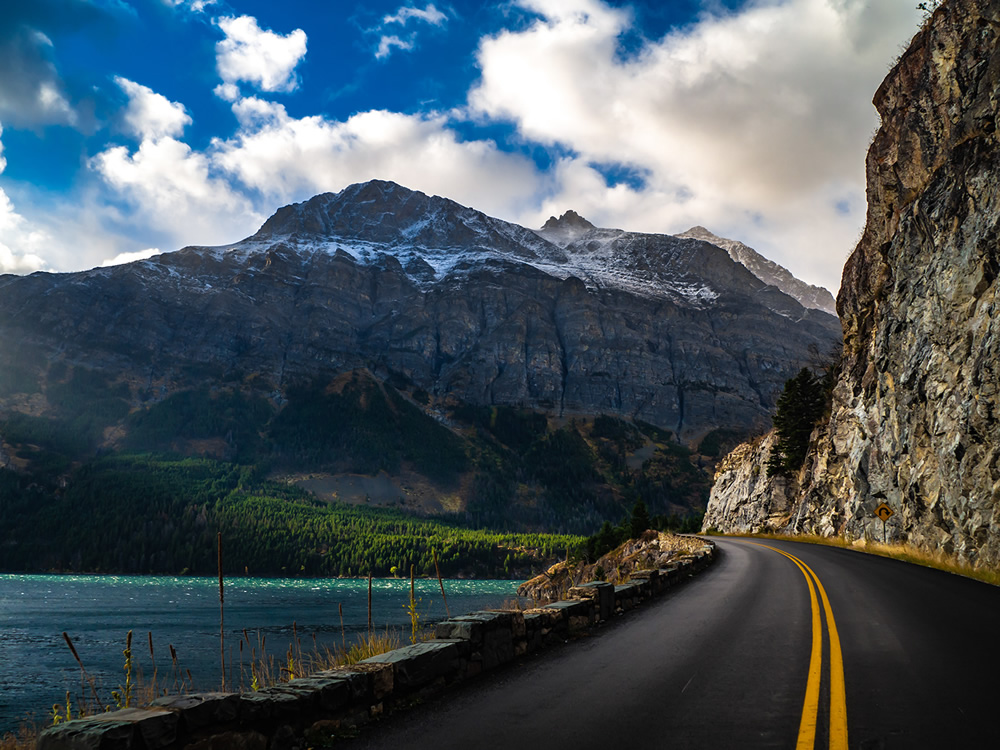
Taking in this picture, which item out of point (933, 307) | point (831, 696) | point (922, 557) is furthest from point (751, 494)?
point (831, 696)

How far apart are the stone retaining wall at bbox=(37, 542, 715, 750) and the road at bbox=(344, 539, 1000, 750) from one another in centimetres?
30

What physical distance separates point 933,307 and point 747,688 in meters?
28.3

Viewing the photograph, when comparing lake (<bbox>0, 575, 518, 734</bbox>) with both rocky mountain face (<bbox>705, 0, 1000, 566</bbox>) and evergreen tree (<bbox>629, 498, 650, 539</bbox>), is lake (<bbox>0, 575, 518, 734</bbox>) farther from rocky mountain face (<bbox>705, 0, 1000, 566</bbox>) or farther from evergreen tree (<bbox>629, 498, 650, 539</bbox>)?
evergreen tree (<bbox>629, 498, 650, 539</bbox>)

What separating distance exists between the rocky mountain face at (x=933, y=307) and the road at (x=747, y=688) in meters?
12.7

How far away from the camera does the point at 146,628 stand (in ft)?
230

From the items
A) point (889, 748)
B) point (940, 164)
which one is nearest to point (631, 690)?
point (889, 748)

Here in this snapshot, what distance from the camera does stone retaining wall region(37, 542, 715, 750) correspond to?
4.82m

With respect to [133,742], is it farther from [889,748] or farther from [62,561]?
[62,561]

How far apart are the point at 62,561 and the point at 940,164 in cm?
23597

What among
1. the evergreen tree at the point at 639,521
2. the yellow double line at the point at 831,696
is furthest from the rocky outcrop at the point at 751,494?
the yellow double line at the point at 831,696

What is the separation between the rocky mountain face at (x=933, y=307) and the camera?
24062 millimetres

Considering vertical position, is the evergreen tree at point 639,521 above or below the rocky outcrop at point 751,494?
below

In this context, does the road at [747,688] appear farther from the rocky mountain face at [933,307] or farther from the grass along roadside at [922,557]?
the rocky mountain face at [933,307]

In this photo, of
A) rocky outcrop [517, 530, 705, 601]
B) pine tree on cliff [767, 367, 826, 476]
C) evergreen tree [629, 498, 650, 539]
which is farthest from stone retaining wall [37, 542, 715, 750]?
evergreen tree [629, 498, 650, 539]
